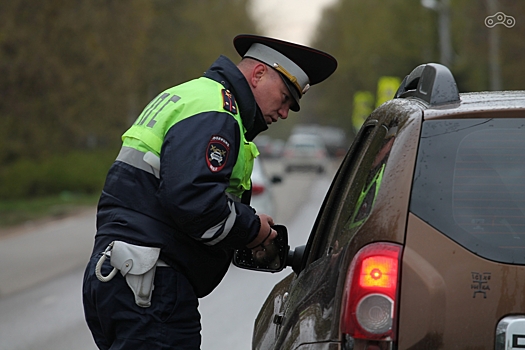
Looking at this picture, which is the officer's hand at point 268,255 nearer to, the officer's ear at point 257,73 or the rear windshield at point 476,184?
the officer's ear at point 257,73

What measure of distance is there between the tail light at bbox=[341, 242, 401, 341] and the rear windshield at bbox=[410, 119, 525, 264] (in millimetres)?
152

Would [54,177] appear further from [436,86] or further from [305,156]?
[436,86]

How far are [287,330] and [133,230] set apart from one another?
67 centimetres

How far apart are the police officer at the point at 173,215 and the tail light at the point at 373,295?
0.78 m

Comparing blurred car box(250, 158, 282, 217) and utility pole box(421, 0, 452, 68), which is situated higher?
utility pole box(421, 0, 452, 68)

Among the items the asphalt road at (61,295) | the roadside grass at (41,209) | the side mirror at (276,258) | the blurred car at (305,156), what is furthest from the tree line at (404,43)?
the side mirror at (276,258)

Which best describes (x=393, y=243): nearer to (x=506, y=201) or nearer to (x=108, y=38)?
(x=506, y=201)

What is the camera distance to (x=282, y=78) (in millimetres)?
3432

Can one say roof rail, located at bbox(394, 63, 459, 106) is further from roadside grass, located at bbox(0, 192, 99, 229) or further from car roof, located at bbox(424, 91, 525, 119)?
roadside grass, located at bbox(0, 192, 99, 229)

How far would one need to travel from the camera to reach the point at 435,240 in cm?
232

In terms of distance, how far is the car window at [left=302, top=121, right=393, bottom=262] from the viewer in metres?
2.54

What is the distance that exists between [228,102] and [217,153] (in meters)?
0.26

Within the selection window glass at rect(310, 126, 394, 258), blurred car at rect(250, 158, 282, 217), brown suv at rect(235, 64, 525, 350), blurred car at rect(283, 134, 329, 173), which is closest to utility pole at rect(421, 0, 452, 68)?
blurred car at rect(283, 134, 329, 173)

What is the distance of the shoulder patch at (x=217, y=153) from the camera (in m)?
2.99
